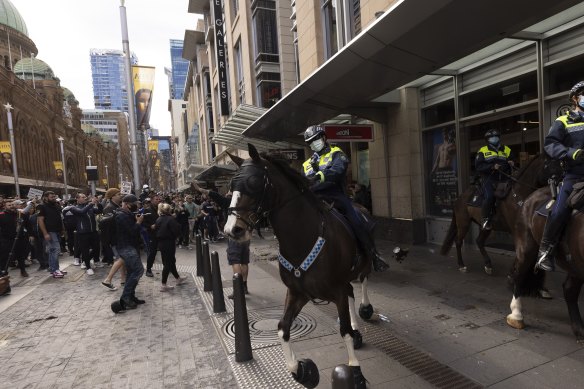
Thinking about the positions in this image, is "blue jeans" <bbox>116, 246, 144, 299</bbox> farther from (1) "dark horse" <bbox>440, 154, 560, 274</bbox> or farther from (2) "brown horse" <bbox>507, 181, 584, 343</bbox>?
(1) "dark horse" <bbox>440, 154, 560, 274</bbox>

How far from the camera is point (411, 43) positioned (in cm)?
510

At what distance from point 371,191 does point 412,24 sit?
25.1ft

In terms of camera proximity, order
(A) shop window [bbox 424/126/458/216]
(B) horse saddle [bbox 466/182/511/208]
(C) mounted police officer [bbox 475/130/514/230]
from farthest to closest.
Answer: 1. (A) shop window [bbox 424/126/458/216]
2. (C) mounted police officer [bbox 475/130/514/230]
3. (B) horse saddle [bbox 466/182/511/208]

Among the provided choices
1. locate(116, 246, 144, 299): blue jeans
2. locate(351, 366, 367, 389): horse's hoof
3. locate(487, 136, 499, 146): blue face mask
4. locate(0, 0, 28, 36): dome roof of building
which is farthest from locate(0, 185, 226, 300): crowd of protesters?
locate(0, 0, 28, 36): dome roof of building

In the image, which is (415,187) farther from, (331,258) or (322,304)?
(331,258)

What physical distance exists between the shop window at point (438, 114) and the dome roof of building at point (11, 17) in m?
69.1

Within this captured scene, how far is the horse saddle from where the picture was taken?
5.72 metres

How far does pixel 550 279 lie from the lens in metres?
6.13

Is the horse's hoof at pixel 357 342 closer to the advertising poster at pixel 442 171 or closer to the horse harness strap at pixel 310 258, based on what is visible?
the horse harness strap at pixel 310 258

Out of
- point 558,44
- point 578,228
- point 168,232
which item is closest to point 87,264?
point 168,232

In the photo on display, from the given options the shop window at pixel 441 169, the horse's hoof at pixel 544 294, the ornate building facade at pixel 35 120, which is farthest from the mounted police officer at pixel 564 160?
the ornate building facade at pixel 35 120

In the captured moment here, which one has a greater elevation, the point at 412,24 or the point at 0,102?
the point at 0,102

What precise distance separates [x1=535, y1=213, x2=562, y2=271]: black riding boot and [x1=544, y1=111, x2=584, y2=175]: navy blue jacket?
1.92ft

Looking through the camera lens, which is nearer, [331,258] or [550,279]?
[331,258]
